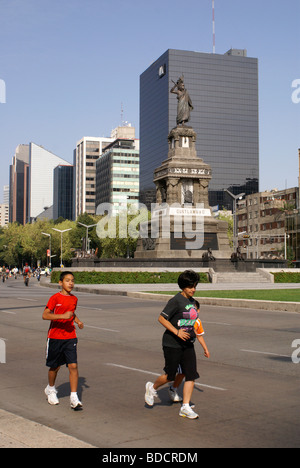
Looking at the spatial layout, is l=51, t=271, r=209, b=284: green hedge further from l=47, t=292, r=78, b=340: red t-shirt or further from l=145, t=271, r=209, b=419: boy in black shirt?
l=145, t=271, r=209, b=419: boy in black shirt

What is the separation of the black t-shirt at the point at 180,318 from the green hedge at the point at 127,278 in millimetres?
32765

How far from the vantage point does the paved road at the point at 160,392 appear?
6094 mm

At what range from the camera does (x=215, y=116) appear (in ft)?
613

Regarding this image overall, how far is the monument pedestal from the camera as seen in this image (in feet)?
Answer: 141

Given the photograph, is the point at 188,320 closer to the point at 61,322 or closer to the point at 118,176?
the point at 61,322

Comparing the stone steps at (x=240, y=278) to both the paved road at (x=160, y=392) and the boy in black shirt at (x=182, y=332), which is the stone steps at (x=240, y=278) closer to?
the paved road at (x=160, y=392)

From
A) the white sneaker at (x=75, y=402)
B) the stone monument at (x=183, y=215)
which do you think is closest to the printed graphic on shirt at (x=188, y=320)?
the white sneaker at (x=75, y=402)

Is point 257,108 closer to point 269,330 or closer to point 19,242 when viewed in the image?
point 19,242

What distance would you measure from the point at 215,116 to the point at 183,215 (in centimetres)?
14938

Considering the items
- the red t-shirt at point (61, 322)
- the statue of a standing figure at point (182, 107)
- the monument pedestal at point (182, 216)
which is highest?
the statue of a standing figure at point (182, 107)

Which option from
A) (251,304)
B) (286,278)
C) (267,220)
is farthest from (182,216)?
(267,220)

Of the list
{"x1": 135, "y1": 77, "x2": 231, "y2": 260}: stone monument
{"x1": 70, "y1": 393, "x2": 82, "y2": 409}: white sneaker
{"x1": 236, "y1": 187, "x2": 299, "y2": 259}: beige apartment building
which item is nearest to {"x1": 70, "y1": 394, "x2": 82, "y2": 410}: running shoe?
{"x1": 70, "y1": 393, "x2": 82, "y2": 409}: white sneaker

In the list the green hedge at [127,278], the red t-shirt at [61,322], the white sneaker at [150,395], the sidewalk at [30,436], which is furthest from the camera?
the green hedge at [127,278]
